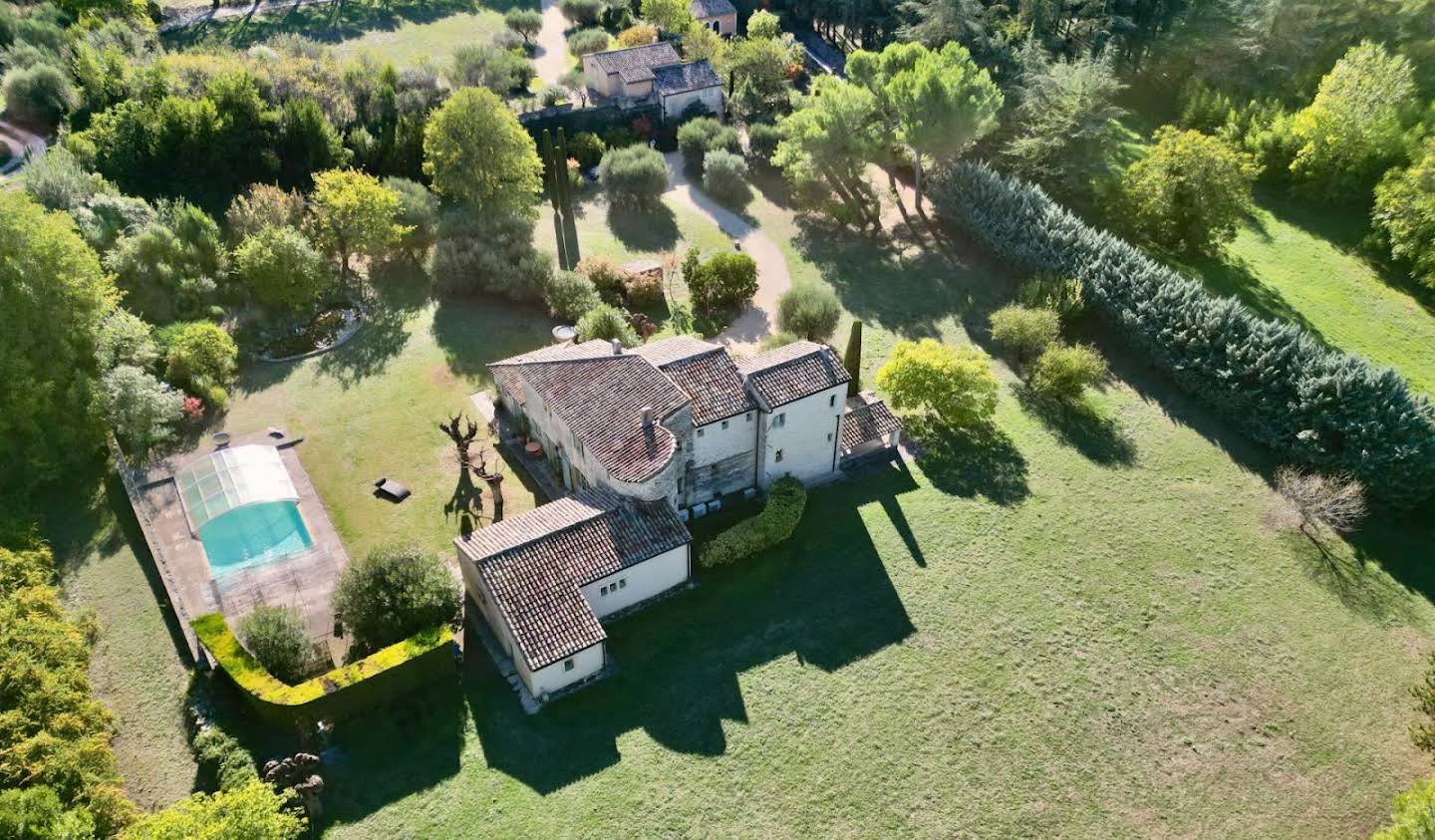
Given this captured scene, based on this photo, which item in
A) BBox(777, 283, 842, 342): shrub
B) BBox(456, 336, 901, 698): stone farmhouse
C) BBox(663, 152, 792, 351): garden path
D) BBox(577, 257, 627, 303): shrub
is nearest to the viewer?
BBox(456, 336, 901, 698): stone farmhouse

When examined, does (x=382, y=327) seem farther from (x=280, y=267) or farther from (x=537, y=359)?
(x=537, y=359)

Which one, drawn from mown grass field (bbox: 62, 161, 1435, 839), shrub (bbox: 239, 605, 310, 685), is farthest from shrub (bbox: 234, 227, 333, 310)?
shrub (bbox: 239, 605, 310, 685)

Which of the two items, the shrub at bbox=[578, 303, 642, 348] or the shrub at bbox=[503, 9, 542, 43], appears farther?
the shrub at bbox=[503, 9, 542, 43]

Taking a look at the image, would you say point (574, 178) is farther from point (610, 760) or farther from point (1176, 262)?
point (610, 760)

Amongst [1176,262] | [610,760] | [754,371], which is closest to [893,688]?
[610,760]

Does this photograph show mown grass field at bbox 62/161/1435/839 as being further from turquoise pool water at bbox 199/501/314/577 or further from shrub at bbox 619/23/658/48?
shrub at bbox 619/23/658/48
